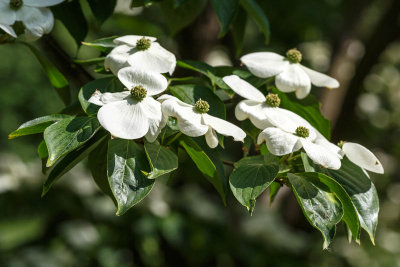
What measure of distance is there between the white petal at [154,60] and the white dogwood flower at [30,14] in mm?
175

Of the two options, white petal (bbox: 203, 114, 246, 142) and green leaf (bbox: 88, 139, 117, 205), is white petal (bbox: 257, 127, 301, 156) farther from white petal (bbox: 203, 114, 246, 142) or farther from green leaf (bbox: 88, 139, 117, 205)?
green leaf (bbox: 88, 139, 117, 205)

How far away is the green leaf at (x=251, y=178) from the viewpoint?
0.55m

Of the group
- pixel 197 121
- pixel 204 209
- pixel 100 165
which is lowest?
pixel 204 209

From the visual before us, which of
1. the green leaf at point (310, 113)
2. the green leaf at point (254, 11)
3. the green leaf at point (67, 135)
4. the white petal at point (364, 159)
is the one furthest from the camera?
the green leaf at point (254, 11)

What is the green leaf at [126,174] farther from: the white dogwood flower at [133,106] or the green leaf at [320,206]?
the green leaf at [320,206]

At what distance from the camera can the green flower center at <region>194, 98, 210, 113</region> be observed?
0.60m

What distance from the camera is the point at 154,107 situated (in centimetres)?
58

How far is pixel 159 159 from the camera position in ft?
1.82

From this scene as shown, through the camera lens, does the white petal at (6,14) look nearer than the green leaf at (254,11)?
Yes

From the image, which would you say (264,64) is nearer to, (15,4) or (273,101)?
(273,101)

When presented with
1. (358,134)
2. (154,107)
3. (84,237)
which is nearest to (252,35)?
(358,134)

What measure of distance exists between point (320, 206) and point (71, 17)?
1.76 feet

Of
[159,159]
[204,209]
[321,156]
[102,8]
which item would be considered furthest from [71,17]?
[204,209]

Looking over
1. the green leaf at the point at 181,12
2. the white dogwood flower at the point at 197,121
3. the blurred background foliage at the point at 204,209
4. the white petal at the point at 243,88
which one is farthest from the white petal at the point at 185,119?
the blurred background foliage at the point at 204,209
